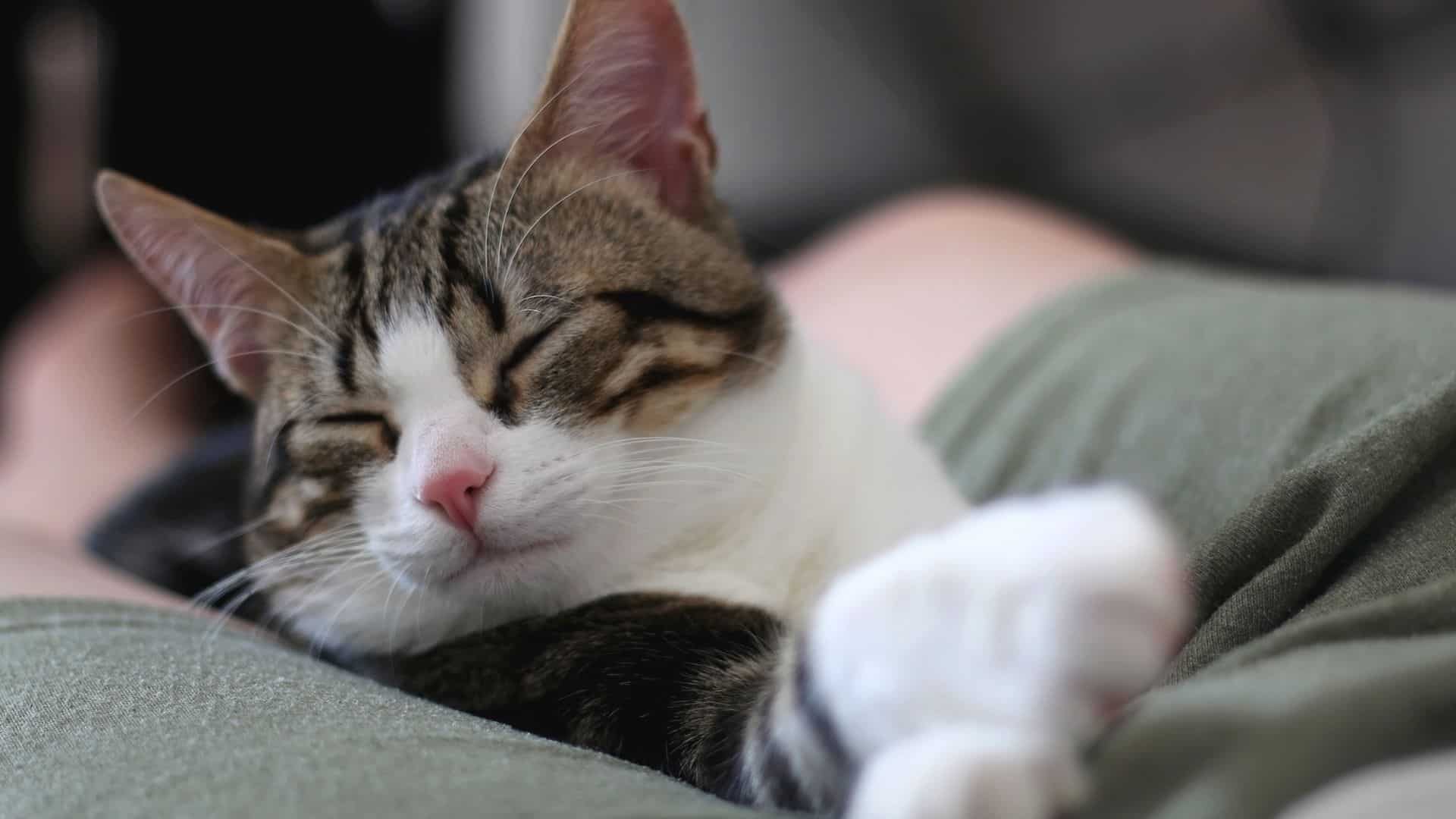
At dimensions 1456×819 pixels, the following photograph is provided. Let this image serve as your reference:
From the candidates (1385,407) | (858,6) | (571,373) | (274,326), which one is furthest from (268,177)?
(1385,407)

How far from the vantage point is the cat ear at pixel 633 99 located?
89cm

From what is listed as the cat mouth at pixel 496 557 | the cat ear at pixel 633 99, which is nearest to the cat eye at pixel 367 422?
the cat mouth at pixel 496 557

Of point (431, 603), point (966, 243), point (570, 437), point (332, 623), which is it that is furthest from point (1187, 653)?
point (966, 243)

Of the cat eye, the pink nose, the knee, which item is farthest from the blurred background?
the pink nose

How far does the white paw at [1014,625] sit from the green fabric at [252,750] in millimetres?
124

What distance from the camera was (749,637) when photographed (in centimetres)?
76

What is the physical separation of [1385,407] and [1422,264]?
116cm

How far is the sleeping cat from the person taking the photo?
771mm

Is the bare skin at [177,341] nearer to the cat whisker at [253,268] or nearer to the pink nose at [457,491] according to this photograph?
the cat whisker at [253,268]

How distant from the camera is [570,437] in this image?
2.66 ft

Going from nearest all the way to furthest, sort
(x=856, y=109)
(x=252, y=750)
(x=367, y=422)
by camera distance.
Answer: (x=252, y=750), (x=367, y=422), (x=856, y=109)

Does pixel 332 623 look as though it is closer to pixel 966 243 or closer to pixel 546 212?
pixel 546 212

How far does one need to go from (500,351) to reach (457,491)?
12 cm

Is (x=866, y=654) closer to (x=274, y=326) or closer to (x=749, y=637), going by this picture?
(x=749, y=637)
